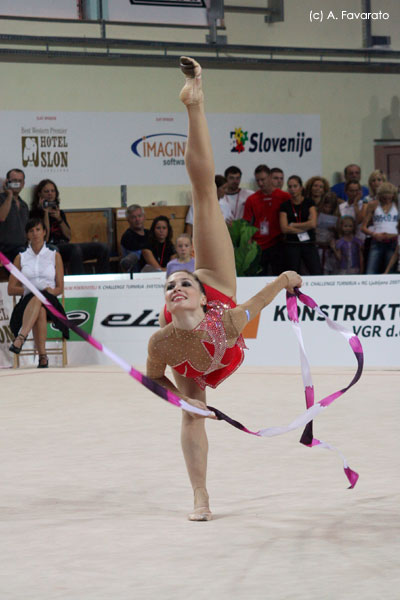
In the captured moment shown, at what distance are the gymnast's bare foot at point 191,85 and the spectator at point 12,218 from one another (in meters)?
6.17

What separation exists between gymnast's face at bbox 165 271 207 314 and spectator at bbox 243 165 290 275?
23.2 ft

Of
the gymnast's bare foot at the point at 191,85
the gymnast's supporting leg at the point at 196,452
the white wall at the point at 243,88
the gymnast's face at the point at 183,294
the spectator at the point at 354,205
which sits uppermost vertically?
the white wall at the point at 243,88

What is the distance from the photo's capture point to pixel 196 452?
14.4 ft

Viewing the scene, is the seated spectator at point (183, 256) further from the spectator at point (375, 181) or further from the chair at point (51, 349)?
the spectator at point (375, 181)

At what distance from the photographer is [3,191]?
10789 millimetres

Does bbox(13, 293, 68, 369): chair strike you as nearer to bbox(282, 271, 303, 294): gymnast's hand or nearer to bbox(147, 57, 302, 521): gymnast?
bbox(147, 57, 302, 521): gymnast

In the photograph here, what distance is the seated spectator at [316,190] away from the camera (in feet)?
38.5

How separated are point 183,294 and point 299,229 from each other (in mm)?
7018

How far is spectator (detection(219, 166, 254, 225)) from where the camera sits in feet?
37.6

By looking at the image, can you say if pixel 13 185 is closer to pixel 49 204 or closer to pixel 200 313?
pixel 49 204

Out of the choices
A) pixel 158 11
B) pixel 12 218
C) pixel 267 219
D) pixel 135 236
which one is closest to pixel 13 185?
pixel 12 218

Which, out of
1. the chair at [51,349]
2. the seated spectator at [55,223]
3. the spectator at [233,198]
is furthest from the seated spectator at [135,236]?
the chair at [51,349]

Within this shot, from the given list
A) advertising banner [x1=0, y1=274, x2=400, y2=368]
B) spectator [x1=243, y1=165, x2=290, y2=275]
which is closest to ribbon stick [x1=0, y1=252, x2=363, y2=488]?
advertising banner [x1=0, y1=274, x2=400, y2=368]

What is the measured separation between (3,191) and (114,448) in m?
5.40
